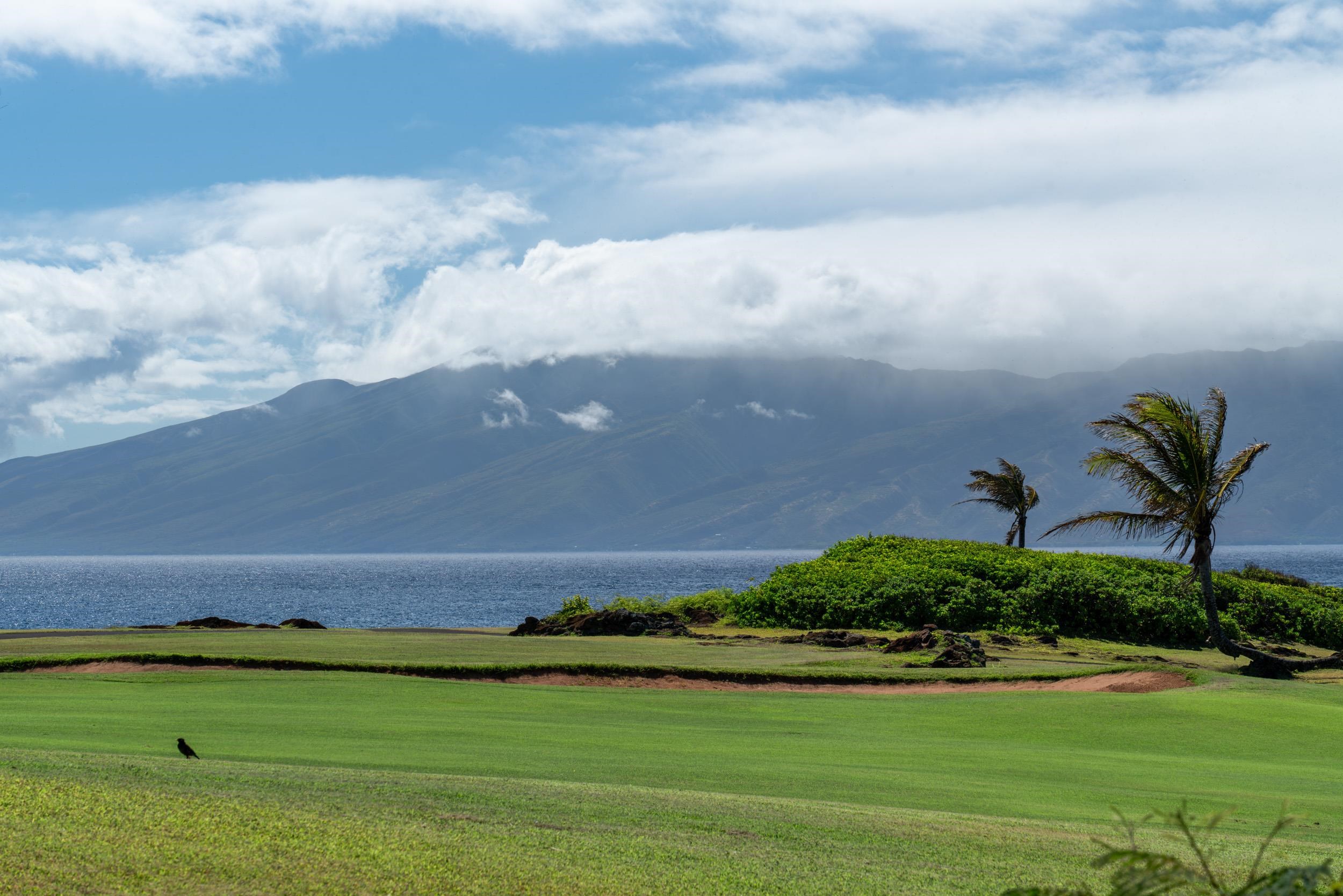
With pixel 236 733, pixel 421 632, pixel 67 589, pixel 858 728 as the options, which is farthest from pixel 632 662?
pixel 67 589

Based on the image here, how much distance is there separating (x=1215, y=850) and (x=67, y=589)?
165 meters

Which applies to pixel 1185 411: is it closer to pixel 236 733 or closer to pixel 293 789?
pixel 236 733

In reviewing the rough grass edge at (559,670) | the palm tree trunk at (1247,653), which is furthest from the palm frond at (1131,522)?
the rough grass edge at (559,670)

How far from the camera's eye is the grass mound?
41281 mm

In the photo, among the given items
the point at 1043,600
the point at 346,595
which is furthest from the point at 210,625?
the point at 346,595

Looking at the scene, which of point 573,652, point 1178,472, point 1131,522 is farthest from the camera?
point 573,652

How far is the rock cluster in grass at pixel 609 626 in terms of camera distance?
1725 inches

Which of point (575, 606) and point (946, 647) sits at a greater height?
point (946, 647)

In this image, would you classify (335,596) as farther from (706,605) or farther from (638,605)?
(706,605)

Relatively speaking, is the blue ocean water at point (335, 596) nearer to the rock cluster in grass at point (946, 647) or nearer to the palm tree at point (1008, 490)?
the palm tree at point (1008, 490)

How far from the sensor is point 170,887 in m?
6.07

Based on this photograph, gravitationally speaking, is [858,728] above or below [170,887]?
below

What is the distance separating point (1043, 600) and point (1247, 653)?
12.9 metres

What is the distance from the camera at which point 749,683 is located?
93.3ft
